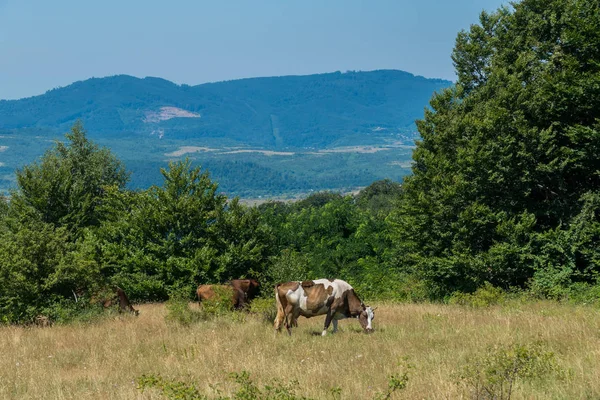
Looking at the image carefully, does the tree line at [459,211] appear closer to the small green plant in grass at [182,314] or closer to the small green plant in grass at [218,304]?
the small green plant in grass at [182,314]

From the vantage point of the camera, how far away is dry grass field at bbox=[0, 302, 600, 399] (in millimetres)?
9250

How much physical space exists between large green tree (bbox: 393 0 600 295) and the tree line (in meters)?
0.07

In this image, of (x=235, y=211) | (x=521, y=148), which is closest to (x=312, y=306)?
(x=521, y=148)

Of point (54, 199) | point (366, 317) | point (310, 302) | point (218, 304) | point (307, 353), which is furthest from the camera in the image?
point (54, 199)

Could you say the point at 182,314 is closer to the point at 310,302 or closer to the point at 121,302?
the point at 121,302

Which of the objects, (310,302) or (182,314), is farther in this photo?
(182,314)

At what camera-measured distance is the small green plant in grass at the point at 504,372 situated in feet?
26.8

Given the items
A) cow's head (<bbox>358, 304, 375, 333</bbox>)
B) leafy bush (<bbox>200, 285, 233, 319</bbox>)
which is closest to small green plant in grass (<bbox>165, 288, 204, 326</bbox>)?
leafy bush (<bbox>200, 285, 233, 319</bbox>)

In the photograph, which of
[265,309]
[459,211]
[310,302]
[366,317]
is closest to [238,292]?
[265,309]

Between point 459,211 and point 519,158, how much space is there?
14.5ft

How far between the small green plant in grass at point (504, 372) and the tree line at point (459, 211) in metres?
13.0

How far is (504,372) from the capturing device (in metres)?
8.68

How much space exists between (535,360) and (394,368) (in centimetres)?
249

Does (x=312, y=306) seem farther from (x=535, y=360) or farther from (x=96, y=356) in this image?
(x=535, y=360)
